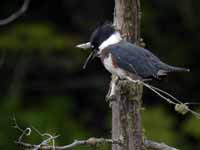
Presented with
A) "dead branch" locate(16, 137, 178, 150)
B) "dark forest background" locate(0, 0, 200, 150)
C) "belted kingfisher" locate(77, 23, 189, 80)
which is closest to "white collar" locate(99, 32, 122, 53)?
"belted kingfisher" locate(77, 23, 189, 80)

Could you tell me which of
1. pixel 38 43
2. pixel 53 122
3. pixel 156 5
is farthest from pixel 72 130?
pixel 156 5

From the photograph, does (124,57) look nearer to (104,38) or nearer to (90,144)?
(104,38)

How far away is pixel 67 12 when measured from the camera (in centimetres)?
961

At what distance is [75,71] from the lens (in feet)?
31.4

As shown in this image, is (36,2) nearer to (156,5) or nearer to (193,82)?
(156,5)

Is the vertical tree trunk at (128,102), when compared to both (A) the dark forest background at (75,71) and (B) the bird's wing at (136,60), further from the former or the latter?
(A) the dark forest background at (75,71)

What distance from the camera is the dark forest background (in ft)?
29.0

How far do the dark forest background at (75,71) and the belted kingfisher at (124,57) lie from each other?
3.77 meters

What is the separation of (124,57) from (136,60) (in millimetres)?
67

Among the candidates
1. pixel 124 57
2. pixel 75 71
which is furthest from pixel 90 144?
pixel 75 71

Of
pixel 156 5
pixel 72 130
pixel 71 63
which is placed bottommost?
pixel 72 130

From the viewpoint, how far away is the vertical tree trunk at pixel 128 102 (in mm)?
4883

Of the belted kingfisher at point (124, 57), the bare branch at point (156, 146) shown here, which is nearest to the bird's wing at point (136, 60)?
the belted kingfisher at point (124, 57)

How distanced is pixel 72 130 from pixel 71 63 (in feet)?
2.47
